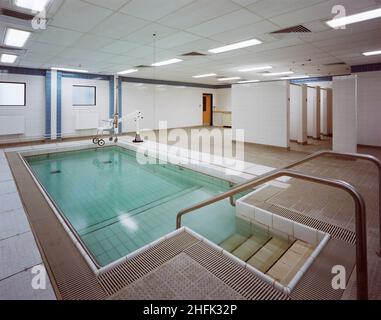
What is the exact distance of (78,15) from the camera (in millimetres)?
4004

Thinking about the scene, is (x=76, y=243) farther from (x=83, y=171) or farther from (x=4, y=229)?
(x=83, y=171)

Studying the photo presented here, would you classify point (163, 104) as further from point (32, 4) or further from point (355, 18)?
point (355, 18)

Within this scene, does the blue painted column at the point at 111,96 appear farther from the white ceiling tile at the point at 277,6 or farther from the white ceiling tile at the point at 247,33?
the white ceiling tile at the point at 277,6

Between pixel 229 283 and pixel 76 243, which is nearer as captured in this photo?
pixel 229 283

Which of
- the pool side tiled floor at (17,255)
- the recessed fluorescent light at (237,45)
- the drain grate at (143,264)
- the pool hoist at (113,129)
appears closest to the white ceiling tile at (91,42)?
the recessed fluorescent light at (237,45)

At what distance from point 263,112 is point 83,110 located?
8.19 m

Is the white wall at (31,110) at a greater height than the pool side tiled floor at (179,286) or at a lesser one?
greater

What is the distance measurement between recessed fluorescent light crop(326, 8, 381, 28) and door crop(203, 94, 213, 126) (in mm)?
13526

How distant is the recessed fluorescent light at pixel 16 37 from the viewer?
191 inches

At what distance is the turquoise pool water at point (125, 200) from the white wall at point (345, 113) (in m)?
3.98

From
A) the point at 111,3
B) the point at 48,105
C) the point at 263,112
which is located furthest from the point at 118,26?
the point at 48,105

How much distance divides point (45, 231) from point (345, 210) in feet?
13.0

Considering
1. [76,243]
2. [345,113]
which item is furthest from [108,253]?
[345,113]
